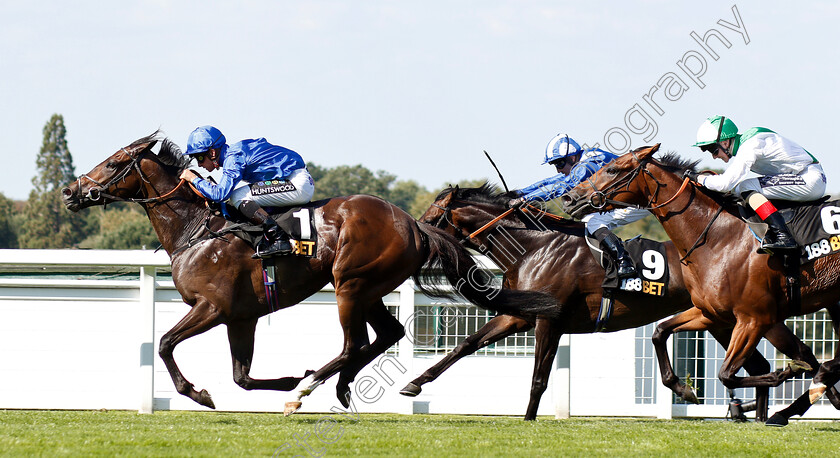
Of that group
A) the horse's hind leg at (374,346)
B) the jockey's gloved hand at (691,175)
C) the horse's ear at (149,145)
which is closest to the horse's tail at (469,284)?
the horse's hind leg at (374,346)

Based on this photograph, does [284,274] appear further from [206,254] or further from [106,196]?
[106,196]

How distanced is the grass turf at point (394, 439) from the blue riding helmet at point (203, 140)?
6.45 feet

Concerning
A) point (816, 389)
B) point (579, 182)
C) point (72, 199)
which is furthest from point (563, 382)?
point (72, 199)

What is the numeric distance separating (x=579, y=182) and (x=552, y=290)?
34.2 inches

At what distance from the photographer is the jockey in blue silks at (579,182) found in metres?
7.65

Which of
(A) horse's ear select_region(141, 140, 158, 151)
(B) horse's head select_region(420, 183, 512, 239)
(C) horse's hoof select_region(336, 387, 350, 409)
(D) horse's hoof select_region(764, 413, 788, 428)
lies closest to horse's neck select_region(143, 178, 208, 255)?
(A) horse's ear select_region(141, 140, 158, 151)

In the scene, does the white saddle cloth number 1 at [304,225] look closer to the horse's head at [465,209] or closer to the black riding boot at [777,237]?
the horse's head at [465,209]

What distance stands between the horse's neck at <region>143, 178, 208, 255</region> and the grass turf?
134 centimetres

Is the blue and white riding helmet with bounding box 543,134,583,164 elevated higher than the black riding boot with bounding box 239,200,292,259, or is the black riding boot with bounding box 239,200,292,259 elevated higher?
the blue and white riding helmet with bounding box 543,134,583,164

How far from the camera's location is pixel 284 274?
7.04 metres

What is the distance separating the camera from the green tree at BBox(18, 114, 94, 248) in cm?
6344

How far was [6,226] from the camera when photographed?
64.4m

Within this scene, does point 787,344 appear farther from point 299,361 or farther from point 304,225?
point 299,361

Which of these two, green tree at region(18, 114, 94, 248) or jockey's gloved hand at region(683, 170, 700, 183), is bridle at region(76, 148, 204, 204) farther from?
green tree at region(18, 114, 94, 248)
